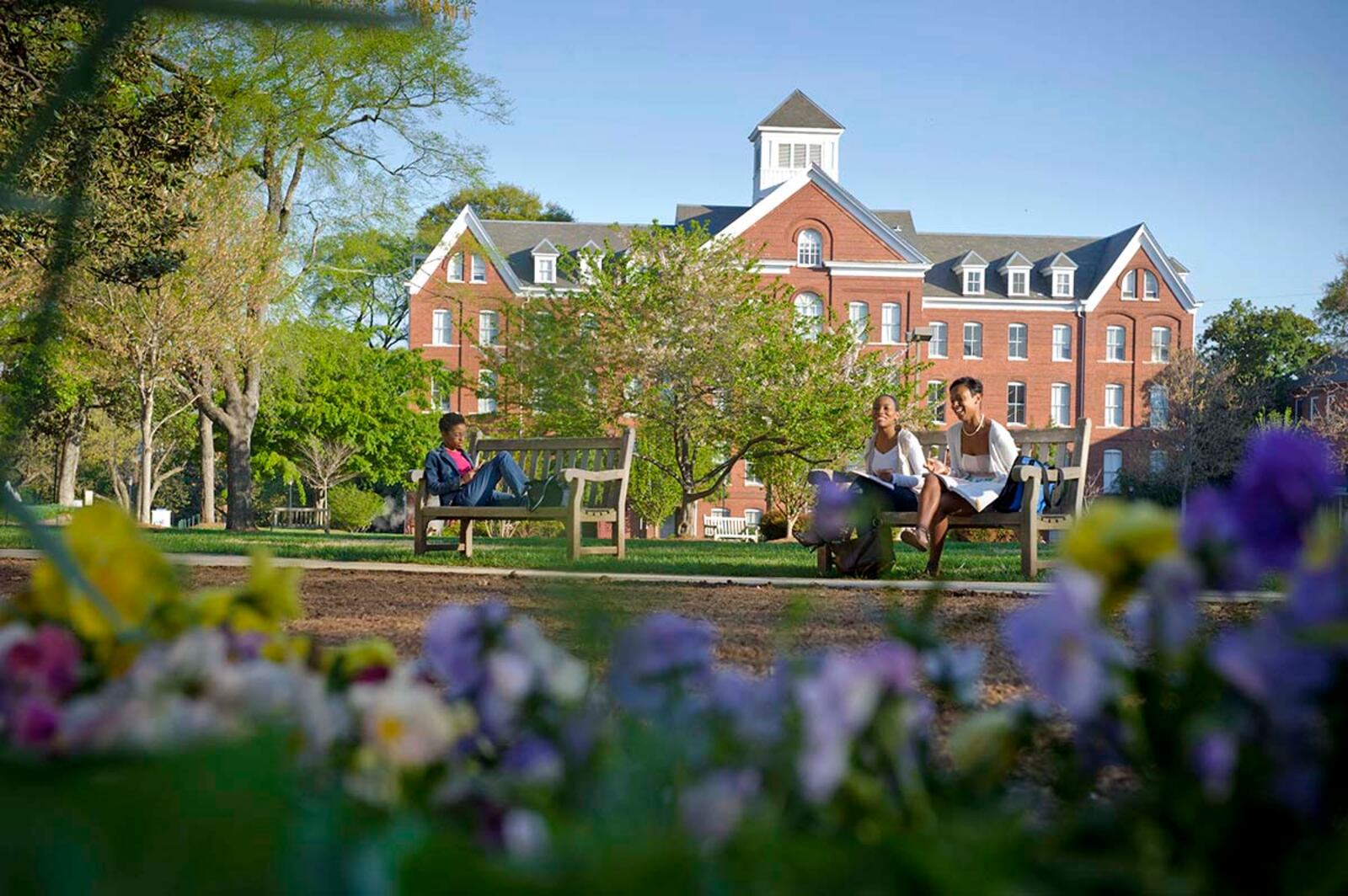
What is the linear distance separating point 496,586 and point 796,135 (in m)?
44.1

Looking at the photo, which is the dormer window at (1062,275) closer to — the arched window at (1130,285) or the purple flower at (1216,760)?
the arched window at (1130,285)

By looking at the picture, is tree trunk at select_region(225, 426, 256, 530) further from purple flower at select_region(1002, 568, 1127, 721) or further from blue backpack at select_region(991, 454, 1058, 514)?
purple flower at select_region(1002, 568, 1127, 721)

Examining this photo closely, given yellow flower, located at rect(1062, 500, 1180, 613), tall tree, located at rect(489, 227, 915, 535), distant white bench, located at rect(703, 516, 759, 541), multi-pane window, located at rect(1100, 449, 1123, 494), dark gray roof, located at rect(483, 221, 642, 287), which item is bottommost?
distant white bench, located at rect(703, 516, 759, 541)

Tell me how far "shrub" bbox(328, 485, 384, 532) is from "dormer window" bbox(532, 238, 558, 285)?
10.7 meters

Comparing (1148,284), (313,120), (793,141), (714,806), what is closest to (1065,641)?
(714,806)

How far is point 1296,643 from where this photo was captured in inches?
21.5

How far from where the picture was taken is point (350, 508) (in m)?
39.8

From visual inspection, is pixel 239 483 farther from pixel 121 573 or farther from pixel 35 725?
pixel 35 725

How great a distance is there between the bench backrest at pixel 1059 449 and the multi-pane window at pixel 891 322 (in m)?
35.9

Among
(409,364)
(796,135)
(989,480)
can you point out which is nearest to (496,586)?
(989,480)

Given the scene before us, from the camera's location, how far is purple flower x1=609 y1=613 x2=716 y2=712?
0.66 m

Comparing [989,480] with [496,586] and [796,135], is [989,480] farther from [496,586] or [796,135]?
[796,135]

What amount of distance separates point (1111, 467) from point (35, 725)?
175 ft

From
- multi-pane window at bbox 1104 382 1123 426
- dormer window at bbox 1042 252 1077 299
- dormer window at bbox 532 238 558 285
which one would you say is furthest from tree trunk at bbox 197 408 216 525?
multi-pane window at bbox 1104 382 1123 426
